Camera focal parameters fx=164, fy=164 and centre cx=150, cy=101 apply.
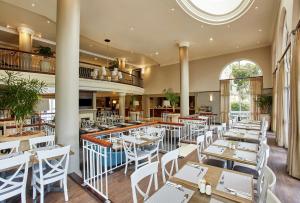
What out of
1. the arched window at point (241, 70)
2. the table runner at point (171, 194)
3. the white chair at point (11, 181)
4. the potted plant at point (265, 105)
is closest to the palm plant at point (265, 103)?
the potted plant at point (265, 105)

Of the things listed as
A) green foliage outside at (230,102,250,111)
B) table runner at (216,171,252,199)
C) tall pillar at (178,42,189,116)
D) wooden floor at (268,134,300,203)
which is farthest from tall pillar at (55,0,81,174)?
green foliage outside at (230,102,250,111)

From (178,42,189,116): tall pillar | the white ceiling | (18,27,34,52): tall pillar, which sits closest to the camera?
the white ceiling

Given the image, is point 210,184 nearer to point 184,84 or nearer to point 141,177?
Result: point 141,177

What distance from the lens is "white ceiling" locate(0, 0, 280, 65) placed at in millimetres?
5762

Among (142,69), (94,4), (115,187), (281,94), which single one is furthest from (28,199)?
Answer: (142,69)

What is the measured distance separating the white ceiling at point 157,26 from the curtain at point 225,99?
2.34 meters

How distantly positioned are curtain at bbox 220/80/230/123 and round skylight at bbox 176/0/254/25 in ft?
18.1

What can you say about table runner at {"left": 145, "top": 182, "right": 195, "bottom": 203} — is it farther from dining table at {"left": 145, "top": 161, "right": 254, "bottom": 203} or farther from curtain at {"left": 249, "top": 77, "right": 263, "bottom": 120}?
curtain at {"left": 249, "top": 77, "right": 263, "bottom": 120}

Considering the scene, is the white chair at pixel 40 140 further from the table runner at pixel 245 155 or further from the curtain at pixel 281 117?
the curtain at pixel 281 117

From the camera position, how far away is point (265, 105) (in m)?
9.67

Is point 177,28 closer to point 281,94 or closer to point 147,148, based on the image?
point 281,94

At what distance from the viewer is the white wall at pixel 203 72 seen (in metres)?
10.1

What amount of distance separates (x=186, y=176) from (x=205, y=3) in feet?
23.8

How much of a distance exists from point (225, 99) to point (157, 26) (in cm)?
721
